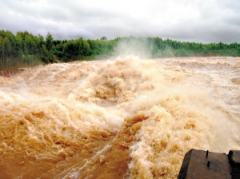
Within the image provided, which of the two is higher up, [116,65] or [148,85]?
[116,65]

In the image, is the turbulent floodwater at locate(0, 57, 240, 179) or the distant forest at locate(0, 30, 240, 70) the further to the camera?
the distant forest at locate(0, 30, 240, 70)

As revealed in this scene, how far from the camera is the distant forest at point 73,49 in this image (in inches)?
1120

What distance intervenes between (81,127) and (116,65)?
730cm

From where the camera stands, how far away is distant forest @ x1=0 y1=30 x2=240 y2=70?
28.4 meters

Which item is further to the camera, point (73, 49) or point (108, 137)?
point (73, 49)

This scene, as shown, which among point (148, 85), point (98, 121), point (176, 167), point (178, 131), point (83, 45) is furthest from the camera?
point (83, 45)

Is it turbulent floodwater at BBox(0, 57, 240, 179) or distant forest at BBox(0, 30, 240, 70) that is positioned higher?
distant forest at BBox(0, 30, 240, 70)

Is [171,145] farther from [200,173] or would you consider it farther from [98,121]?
[98,121]

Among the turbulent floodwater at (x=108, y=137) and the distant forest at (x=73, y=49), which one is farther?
the distant forest at (x=73, y=49)

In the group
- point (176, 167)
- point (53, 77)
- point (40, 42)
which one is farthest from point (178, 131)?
point (40, 42)

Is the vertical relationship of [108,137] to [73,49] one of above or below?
A: below

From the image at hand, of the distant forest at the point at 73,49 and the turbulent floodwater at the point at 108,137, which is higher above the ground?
the distant forest at the point at 73,49

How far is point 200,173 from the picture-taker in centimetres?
188

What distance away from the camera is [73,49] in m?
39.0
